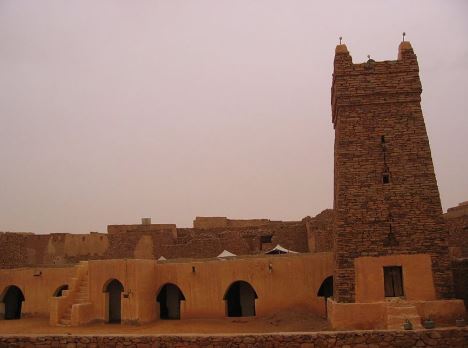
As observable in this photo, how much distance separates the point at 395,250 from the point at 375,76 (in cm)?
558

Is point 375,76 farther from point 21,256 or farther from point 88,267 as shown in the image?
point 21,256

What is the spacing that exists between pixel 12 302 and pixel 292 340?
709 inches

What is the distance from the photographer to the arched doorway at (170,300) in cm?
2183

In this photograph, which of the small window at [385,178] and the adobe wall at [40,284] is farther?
the adobe wall at [40,284]

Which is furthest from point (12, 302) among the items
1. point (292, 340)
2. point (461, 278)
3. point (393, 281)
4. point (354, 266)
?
point (461, 278)

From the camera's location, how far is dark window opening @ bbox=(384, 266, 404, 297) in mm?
14109

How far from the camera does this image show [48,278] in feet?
72.6

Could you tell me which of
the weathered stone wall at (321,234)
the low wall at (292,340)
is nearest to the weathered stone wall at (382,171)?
the low wall at (292,340)

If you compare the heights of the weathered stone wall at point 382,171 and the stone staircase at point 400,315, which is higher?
the weathered stone wall at point 382,171

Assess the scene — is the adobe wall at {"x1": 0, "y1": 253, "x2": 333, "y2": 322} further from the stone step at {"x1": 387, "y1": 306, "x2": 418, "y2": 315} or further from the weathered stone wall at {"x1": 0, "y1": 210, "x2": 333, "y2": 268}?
the weathered stone wall at {"x1": 0, "y1": 210, "x2": 333, "y2": 268}

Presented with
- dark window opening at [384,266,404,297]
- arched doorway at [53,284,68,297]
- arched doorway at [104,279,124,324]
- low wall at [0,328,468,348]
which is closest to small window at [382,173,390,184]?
dark window opening at [384,266,404,297]

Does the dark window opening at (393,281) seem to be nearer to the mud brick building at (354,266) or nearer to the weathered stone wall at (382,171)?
the mud brick building at (354,266)

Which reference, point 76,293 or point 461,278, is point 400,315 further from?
point 76,293

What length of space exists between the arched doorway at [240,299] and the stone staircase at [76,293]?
6319 mm
